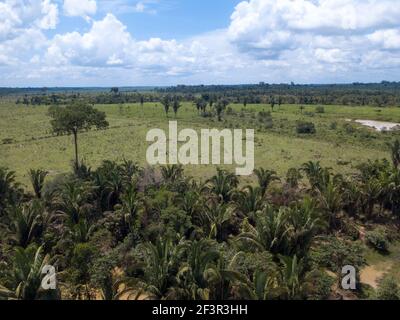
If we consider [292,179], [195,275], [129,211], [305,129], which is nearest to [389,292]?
[195,275]

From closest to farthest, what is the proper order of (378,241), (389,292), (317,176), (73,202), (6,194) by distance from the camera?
(389,292) < (73,202) < (378,241) < (6,194) < (317,176)

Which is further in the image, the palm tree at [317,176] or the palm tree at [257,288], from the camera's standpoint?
the palm tree at [317,176]

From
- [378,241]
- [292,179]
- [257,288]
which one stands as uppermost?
[292,179]

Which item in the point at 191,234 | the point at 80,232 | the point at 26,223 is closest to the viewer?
the point at 80,232

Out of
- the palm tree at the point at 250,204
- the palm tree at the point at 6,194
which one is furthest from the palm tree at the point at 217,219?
the palm tree at the point at 6,194

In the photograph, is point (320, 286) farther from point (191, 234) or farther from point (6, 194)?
point (6, 194)

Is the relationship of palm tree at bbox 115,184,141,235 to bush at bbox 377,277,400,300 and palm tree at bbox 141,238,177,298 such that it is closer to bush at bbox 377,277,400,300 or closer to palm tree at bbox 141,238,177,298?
palm tree at bbox 141,238,177,298

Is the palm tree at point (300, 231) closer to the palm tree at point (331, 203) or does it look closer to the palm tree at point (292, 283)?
the palm tree at point (292, 283)

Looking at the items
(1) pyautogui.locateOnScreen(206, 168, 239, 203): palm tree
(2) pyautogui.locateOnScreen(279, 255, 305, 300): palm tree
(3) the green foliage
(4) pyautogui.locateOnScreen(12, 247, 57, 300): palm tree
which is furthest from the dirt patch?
(4) pyautogui.locateOnScreen(12, 247, 57, 300): palm tree
